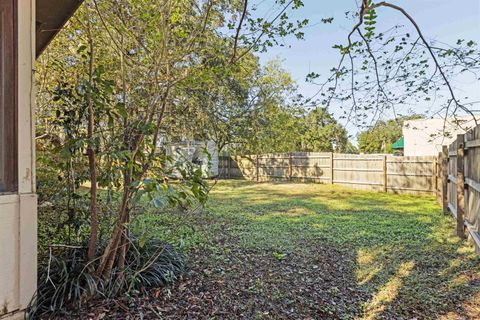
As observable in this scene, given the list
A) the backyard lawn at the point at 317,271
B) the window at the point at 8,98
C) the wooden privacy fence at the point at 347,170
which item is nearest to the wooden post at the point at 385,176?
the wooden privacy fence at the point at 347,170

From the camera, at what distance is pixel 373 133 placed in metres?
3.54

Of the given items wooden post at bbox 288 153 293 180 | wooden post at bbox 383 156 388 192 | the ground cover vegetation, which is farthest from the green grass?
wooden post at bbox 288 153 293 180

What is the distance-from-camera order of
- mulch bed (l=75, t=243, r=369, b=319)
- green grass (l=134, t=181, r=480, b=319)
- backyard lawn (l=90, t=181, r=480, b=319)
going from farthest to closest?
green grass (l=134, t=181, r=480, b=319)
backyard lawn (l=90, t=181, r=480, b=319)
mulch bed (l=75, t=243, r=369, b=319)

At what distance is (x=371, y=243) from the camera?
4109 mm

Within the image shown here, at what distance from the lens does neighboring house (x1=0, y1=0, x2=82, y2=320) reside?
5.83 feet

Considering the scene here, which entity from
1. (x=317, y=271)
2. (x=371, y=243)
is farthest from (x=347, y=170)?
(x=317, y=271)

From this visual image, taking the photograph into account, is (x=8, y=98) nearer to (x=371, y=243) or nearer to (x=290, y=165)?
(x=371, y=243)

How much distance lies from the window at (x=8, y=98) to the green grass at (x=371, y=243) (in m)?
1.02

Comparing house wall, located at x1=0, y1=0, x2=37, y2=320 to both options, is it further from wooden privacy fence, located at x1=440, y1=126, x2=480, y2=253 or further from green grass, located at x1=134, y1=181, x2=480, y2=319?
wooden privacy fence, located at x1=440, y1=126, x2=480, y2=253

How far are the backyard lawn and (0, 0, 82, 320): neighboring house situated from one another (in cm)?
52

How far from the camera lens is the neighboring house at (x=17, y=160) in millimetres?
1777

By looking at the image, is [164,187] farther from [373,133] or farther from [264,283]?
[373,133]

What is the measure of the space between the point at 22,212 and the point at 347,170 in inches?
450

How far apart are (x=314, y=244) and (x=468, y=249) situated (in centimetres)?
187
